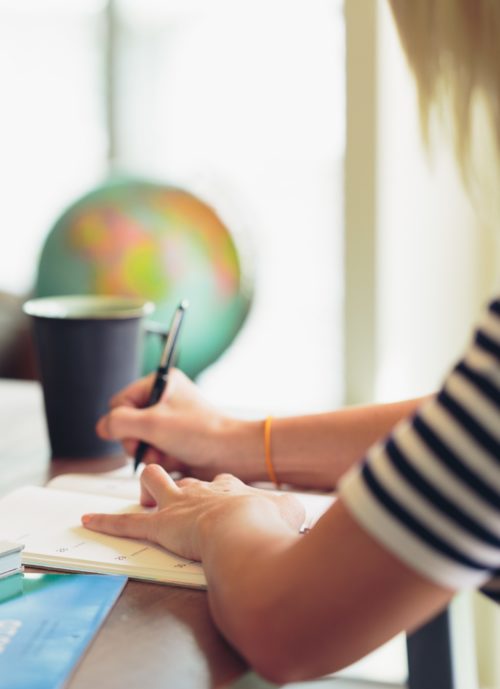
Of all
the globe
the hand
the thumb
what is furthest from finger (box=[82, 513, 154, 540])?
the globe

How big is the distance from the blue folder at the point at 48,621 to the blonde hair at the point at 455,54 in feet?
1.26

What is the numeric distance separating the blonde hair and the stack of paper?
0.40m

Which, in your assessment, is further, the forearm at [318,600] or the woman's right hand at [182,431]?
the woman's right hand at [182,431]

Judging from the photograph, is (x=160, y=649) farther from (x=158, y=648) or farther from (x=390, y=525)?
(x=390, y=525)

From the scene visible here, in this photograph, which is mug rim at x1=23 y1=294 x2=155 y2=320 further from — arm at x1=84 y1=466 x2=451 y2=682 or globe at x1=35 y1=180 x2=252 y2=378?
arm at x1=84 y1=466 x2=451 y2=682

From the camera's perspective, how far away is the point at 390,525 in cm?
47

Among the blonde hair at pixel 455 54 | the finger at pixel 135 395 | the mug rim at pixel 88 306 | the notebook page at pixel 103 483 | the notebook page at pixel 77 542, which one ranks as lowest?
the notebook page at pixel 103 483

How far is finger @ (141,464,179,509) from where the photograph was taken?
74 centimetres

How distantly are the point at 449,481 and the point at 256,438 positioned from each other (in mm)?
488

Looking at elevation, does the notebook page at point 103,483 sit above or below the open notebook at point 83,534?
below

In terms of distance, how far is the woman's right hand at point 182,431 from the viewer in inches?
36.7

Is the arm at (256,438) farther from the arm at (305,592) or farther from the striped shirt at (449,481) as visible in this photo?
the striped shirt at (449,481)

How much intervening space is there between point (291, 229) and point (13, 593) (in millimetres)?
1443

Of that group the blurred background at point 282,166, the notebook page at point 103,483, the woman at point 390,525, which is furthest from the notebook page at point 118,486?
the blurred background at point 282,166
